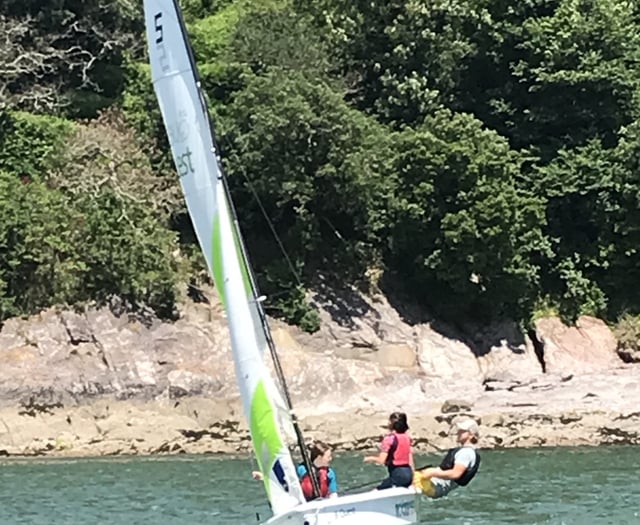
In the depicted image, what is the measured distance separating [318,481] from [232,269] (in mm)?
2717

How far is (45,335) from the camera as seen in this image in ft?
132

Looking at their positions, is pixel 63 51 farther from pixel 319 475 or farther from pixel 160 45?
pixel 319 475

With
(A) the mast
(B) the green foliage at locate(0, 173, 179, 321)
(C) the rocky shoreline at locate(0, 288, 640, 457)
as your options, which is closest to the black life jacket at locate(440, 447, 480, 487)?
(A) the mast

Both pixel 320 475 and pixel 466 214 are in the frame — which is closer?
pixel 320 475

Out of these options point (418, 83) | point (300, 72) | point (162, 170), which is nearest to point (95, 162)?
point (162, 170)

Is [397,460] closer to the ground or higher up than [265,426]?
closer to the ground

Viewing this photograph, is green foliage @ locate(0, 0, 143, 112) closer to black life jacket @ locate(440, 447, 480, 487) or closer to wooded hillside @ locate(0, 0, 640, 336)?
wooded hillside @ locate(0, 0, 640, 336)

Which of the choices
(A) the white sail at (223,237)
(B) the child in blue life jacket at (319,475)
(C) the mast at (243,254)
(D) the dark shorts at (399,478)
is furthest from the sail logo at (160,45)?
(D) the dark shorts at (399,478)

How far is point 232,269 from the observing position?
16828mm

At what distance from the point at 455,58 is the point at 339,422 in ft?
50.5

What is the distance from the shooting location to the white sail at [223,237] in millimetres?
16609

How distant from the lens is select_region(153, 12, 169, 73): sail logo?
660 inches

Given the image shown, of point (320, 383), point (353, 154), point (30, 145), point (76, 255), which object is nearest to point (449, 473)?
point (320, 383)

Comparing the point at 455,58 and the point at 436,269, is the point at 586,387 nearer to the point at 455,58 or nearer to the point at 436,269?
the point at 436,269
